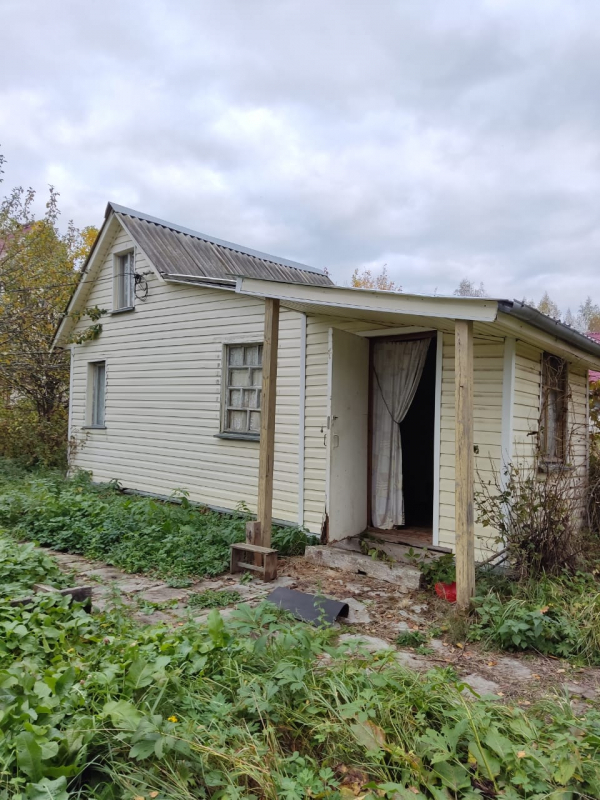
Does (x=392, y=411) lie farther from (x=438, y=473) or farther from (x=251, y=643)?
(x=251, y=643)

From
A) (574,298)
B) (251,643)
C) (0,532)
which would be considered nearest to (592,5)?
(251,643)

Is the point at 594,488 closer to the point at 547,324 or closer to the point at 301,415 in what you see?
the point at 547,324

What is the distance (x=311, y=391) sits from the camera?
22.6 feet

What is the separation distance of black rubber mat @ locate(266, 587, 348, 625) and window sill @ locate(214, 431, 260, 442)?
298 centimetres

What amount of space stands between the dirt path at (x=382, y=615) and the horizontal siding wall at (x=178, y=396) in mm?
1633

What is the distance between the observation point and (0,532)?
6.32 meters

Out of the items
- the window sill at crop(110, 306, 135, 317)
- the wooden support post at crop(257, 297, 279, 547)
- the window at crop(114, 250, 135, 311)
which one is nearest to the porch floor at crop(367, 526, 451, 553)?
the wooden support post at crop(257, 297, 279, 547)

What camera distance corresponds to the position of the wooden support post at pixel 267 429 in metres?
5.90

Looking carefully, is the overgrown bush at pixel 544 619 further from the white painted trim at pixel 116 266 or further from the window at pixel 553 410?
the white painted trim at pixel 116 266

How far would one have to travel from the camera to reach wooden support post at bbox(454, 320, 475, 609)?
173 inches

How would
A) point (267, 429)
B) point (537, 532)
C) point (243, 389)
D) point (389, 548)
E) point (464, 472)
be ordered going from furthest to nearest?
point (243, 389)
point (389, 548)
point (267, 429)
point (537, 532)
point (464, 472)

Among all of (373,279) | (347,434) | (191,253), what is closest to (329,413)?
(347,434)

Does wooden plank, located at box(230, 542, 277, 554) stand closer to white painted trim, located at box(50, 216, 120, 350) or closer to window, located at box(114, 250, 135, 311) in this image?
window, located at box(114, 250, 135, 311)

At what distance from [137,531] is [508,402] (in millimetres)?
4732
